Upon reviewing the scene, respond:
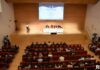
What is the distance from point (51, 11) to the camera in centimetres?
1586

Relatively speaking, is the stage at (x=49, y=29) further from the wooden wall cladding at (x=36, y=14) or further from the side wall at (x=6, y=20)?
the side wall at (x=6, y=20)

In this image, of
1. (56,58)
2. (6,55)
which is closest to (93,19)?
(56,58)

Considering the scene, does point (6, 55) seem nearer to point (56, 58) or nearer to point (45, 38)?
point (56, 58)

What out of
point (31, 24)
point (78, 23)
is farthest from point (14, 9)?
point (78, 23)

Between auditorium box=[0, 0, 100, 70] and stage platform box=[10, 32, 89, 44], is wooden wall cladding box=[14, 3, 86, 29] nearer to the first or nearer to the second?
auditorium box=[0, 0, 100, 70]

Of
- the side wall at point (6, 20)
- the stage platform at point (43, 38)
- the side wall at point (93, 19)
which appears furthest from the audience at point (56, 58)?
the side wall at point (93, 19)

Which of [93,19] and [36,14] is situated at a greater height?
[36,14]

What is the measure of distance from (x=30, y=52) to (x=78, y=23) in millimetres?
7531

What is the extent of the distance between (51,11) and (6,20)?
14.1 ft

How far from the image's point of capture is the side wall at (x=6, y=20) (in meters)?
12.6

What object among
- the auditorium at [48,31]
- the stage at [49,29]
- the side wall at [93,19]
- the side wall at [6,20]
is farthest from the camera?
the stage at [49,29]

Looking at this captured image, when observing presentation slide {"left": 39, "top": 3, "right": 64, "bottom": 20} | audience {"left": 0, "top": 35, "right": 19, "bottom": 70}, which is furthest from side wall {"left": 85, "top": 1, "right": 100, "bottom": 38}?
audience {"left": 0, "top": 35, "right": 19, "bottom": 70}

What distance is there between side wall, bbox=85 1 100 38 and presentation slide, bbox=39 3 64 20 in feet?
7.95

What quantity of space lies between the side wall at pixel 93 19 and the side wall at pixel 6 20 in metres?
6.73
